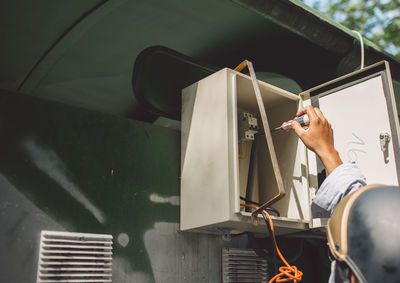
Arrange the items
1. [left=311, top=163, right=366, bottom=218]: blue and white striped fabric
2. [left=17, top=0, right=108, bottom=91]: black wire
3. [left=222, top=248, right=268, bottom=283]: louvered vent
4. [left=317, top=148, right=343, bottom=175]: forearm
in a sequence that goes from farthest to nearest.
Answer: [left=17, top=0, right=108, bottom=91]: black wire < [left=222, top=248, right=268, bottom=283]: louvered vent < [left=317, top=148, right=343, bottom=175]: forearm < [left=311, top=163, right=366, bottom=218]: blue and white striped fabric

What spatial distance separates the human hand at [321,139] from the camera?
141 cm

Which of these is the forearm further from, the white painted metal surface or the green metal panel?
the green metal panel

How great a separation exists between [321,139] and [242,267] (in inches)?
26.5

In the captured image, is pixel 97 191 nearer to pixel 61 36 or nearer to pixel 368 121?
pixel 368 121

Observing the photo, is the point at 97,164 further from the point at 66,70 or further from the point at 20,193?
the point at 66,70

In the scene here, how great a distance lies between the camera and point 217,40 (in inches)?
92.2

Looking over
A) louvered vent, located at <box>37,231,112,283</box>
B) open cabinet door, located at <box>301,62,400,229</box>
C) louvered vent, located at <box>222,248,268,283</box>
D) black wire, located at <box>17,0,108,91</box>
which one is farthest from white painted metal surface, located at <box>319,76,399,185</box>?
black wire, located at <box>17,0,108,91</box>

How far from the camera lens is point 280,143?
1767mm

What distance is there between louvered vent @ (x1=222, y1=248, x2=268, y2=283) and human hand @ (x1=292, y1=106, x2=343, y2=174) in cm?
59

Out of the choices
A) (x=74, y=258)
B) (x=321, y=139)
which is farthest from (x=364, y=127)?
(x=74, y=258)

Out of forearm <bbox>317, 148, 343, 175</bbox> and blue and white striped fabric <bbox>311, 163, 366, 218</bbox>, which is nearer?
blue and white striped fabric <bbox>311, 163, 366, 218</bbox>

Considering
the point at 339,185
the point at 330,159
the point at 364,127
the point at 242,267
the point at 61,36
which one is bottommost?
the point at 242,267

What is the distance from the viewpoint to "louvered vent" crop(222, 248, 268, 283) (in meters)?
1.74

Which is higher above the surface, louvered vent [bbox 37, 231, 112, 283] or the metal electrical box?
the metal electrical box
